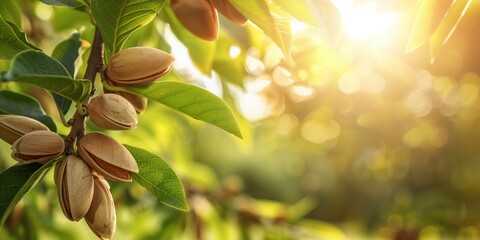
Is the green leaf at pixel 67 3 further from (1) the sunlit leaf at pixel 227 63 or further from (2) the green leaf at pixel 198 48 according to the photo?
(1) the sunlit leaf at pixel 227 63

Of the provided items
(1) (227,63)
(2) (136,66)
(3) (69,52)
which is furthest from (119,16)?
(1) (227,63)

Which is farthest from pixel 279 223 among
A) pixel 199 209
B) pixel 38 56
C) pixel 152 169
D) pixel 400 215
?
pixel 400 215

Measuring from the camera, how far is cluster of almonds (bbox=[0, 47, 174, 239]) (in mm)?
620

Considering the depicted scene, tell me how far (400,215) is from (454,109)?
71 cm

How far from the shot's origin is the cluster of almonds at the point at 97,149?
62 centimetres

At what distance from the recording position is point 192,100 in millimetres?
655

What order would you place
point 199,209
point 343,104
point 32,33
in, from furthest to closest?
point 343,104 < point 199,209 < point 32,33

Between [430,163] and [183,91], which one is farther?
[430,163]

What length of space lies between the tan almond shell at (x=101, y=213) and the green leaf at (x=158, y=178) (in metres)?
0.05

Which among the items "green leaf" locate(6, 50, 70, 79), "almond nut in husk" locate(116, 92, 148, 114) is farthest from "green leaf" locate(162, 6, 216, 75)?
"green leaf" locate(6, 50, 70, 79)

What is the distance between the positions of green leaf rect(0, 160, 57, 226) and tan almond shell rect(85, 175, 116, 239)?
6 centimetres

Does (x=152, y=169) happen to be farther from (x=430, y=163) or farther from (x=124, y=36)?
(x=430, y=163)

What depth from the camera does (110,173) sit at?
0.63m

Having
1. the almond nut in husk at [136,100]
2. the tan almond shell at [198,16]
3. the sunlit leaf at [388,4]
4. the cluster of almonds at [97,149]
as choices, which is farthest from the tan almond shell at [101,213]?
the sunlit leaf at [388,4]
